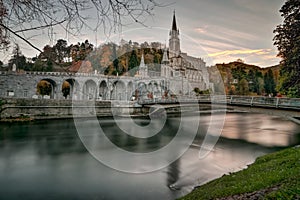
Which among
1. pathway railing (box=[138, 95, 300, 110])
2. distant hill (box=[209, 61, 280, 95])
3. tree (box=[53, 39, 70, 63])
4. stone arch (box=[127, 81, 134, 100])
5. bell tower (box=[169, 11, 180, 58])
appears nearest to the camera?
tree (box=[53, 39, 70, 63])

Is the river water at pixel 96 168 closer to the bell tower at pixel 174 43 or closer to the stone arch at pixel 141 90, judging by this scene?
the stone arch at pixel 141 90

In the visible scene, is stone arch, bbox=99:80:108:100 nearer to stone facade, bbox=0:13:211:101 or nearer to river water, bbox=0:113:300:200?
stone facade, bbox=0:13:211:101

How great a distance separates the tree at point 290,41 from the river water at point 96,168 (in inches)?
196

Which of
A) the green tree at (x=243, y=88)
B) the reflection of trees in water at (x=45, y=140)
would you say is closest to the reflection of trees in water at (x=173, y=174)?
the reflection of trees in water at (x=45, y=140)

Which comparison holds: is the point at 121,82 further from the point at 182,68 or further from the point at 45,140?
the point at 182,68

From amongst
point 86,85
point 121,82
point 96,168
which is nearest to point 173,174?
point 96,168

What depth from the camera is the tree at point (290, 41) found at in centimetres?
1798

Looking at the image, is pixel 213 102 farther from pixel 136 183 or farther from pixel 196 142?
pixel 136 183

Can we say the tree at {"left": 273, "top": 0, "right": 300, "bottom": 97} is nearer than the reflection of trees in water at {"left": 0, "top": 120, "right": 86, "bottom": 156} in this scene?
No

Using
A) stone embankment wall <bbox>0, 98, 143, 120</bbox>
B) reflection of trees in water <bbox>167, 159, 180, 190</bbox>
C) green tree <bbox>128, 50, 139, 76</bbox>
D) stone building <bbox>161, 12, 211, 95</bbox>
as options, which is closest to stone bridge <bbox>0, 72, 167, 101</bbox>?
stone embankment wall <bbox>0, 98, 143, 120</bbox>

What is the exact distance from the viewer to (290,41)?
1972 cm

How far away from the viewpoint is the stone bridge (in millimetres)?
32750

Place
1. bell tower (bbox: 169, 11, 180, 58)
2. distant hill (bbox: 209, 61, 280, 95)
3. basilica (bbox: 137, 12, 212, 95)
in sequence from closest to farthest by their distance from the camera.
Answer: distant hill (bbox: 209, 61, 280, 95) → basilica (bbox: 137, 12, 212, 95) → bell tower (bbox: 169, 11, 180, 58)

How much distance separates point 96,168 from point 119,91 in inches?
1587
